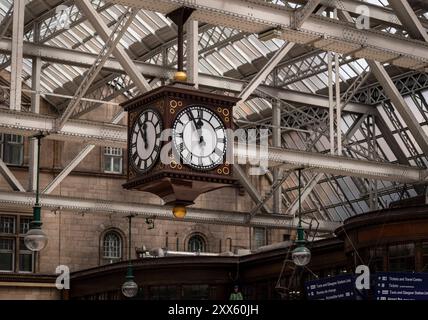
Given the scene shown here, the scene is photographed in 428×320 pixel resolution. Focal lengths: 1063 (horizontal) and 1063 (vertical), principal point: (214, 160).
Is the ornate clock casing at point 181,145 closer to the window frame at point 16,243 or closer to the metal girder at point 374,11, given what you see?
the metal girder at point 374,11

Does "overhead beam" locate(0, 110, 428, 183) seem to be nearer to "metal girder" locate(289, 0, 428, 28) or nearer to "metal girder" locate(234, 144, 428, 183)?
"metal girder" locate(234, 144, 428, 183)

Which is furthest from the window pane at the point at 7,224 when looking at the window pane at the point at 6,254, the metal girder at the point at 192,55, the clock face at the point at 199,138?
the clock face at the point at 199,138

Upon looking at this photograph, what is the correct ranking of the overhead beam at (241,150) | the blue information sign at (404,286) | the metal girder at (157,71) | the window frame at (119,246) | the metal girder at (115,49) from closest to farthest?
the blue information sign at (404,286)
the metal girder at (115,49)
the overhead beam at (241,150)
the metal girder at (157,71)
the window frame at (119,246)

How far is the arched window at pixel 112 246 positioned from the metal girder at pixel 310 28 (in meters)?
20.7

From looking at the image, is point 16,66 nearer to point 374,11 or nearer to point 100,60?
point 100,60

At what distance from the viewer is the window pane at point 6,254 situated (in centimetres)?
3288

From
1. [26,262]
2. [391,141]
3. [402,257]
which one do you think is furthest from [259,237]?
[402,257]

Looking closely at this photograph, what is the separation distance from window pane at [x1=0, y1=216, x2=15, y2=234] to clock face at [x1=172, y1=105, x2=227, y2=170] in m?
23.7

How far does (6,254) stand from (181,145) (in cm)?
2382

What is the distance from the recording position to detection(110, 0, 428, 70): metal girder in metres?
12.2

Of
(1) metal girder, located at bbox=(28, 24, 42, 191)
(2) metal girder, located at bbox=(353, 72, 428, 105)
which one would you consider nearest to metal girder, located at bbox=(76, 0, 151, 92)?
(1) metal girder, located at bbox=(28, 24, 42, 191)

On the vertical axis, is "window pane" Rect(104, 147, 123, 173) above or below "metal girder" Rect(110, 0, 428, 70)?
above

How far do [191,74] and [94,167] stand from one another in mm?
21420

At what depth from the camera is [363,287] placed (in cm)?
1501
